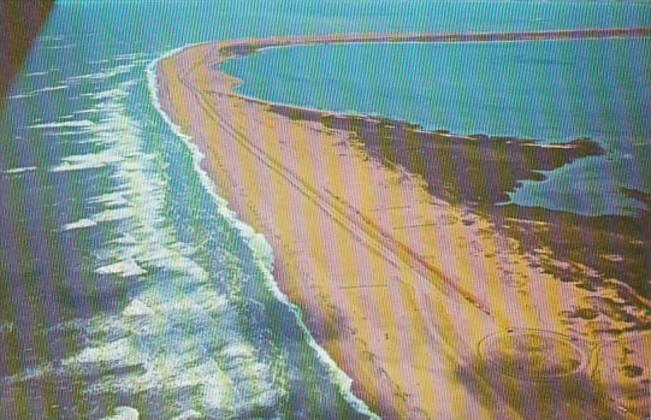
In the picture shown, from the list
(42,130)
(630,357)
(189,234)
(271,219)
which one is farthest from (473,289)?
(42,130)

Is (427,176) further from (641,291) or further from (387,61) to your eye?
(641,291)

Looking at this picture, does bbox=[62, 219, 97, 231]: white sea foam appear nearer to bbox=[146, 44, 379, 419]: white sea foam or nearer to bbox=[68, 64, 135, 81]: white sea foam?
bbox=[146, 44, 379, 419]: white sea foam

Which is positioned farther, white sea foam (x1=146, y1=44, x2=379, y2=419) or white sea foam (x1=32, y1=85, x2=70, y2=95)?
white sea foam (x1=32, y1=85, x2=70, y2=95)

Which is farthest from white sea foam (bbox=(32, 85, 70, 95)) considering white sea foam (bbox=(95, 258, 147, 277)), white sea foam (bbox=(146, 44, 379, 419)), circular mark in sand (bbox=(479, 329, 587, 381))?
circular mark in sand (bbox=(479, 329, 587, 381))

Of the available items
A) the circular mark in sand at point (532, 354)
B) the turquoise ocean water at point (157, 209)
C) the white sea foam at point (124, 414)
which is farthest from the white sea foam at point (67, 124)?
the circular mark in sand at point (532, 354)

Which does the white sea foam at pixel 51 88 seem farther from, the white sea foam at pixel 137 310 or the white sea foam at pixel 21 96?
the white sea foam at pixel 137 310

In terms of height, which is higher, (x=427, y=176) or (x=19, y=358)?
(x=427, y=176)

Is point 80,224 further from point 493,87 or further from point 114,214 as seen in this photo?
point 493,87
